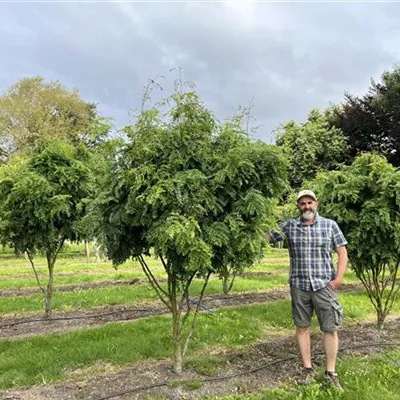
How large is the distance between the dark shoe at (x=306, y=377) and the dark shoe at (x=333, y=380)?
0.61 ft

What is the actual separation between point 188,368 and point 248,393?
3.28 ft

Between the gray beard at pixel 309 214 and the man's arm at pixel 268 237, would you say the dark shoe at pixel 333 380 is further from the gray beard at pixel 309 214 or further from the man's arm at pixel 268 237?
the gray beard at pixel 309 214

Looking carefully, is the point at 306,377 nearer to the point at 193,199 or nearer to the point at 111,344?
the point at 193,199

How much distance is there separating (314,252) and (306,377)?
1.52 m

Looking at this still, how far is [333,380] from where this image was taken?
465cm

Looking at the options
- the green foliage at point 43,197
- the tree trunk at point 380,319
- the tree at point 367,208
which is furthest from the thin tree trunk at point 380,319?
the green foliage at point 43,197

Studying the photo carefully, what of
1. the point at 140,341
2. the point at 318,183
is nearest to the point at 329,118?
the point at 318,183

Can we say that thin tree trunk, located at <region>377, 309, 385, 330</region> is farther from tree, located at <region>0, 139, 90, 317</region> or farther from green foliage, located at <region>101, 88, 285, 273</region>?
tree, located at <region>0, 139, 90, 317</region>

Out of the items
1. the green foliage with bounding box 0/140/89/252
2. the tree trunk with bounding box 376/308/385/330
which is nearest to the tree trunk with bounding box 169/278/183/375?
the green foliage with bounding box 0/140/89/252

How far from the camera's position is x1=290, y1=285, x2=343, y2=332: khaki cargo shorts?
15.8 feet

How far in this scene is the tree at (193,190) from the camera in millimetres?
4391

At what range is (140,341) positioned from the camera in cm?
631

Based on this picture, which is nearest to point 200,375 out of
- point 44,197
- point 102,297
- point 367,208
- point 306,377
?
point 306,377

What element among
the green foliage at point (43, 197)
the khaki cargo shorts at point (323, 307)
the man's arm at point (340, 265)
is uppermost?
the green foliage at point (43, 197)
